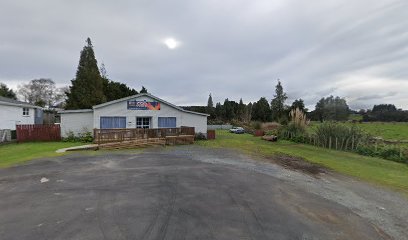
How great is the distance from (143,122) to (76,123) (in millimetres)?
5758

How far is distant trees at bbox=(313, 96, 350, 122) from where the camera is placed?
233 feet

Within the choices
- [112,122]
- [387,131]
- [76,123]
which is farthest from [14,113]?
[387,131]

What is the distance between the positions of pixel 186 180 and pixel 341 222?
4416 millimetres

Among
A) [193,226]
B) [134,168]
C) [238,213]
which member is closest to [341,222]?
[238,213]

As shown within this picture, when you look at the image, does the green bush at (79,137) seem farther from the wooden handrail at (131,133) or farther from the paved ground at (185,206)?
the paved ground at (185,206)

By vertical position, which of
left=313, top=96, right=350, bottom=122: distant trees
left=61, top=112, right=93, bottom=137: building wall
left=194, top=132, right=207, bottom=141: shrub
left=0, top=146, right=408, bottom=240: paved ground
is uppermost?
left=313, top=96, right=350, bottom=122: distant trees

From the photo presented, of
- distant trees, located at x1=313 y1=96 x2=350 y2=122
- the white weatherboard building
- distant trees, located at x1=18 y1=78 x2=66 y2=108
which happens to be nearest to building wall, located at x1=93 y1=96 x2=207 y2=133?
the white weatherboard building

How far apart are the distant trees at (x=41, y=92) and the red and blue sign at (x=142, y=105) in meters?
46.0

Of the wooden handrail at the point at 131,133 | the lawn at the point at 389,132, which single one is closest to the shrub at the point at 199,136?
the wooden handrail at the point at 131,133

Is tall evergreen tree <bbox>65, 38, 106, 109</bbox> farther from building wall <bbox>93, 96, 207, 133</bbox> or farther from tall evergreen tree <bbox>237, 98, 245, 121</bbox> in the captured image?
tall evergreen tree <bbox>237, 98, 245, 121</bbox>

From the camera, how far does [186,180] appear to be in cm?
770

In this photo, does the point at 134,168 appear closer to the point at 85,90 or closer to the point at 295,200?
the point at 295,200

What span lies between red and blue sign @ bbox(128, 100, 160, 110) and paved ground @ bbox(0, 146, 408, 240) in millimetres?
12387

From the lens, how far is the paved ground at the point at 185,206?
4289 millimetres
